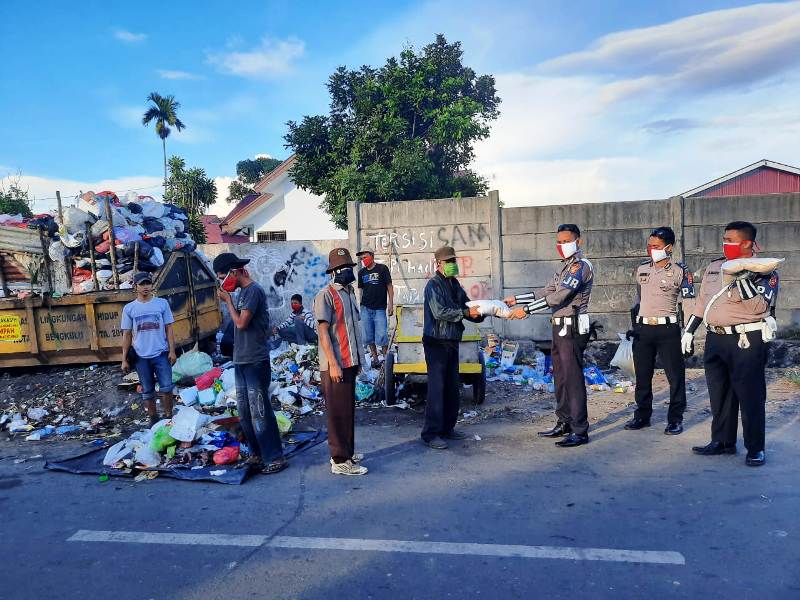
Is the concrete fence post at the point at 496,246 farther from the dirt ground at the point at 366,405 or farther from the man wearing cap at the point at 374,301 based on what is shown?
the dirt ground at the point at 366,405

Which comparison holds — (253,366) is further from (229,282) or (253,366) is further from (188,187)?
(188,187)

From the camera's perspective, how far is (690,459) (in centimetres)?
508

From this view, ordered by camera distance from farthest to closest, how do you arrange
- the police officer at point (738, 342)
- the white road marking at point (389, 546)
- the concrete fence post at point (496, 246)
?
1. the concrete fence post at point (496, 246)
2. the police officer at point (738, 342)
3. the white road marking at point (389, 546)

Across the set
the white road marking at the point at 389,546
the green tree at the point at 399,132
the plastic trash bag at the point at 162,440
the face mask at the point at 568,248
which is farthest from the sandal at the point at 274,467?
the green tree at the point at 399,132

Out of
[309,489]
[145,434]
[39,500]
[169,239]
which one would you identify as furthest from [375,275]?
[39,500]

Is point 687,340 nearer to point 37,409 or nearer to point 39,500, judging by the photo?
point 39,500

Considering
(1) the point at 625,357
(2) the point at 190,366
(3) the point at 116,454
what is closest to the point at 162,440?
→ (3) the point at 116,454

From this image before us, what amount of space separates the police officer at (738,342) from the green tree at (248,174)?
4284 cm

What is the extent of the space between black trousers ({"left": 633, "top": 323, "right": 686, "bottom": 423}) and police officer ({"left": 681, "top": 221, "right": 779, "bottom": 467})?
0.63m

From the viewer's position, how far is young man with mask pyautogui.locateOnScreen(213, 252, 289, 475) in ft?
16.5

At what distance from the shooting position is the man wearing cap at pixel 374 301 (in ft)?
30.0

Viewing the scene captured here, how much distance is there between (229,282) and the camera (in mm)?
5012

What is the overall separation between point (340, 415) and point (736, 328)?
10.8 ft

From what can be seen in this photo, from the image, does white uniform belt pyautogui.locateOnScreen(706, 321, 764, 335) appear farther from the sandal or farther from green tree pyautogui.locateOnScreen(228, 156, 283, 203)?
green tree pyautogui.locateOnScreen(228, 156, 283, 203)
